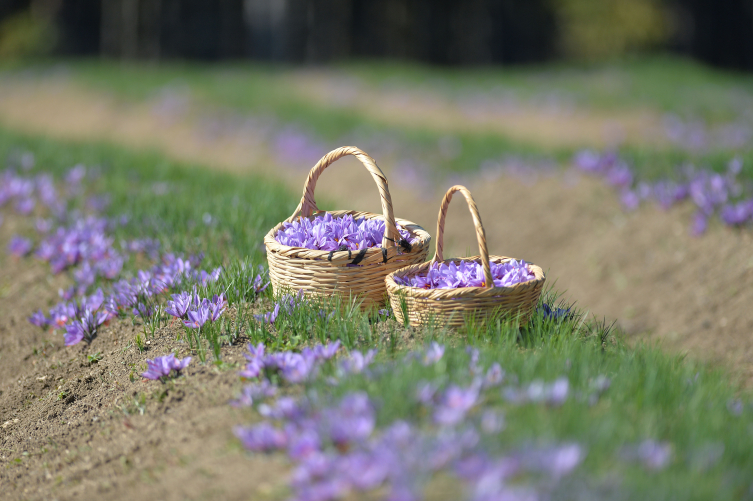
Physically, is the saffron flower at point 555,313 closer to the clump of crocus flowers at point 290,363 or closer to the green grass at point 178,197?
the clump of crocus flowers at point 290,363

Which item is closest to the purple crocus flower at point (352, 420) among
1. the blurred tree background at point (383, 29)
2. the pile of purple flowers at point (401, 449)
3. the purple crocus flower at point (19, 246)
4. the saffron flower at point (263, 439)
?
the pile of purple flowers at point (401, 449)

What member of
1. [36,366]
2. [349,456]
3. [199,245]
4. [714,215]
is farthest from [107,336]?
[714,215]

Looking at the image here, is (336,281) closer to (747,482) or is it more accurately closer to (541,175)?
(747,482)

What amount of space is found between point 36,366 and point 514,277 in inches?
92.3

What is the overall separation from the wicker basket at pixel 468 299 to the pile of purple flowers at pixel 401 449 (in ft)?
1.43

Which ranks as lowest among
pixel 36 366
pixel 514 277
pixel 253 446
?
pixel 36 366

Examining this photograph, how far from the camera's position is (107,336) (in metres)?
2.99

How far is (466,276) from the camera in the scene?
8.40ft

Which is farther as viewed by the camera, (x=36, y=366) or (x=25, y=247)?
(x=25, y=247)

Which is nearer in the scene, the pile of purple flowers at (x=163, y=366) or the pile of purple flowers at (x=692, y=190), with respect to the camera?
the pile of purple flowers at (x=163, y=366)

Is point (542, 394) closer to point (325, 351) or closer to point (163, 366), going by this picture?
point (325, 351)

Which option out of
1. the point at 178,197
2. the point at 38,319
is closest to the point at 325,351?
the point at 38,319

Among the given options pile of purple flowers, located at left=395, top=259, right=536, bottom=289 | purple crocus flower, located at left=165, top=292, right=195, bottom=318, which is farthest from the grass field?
purple crocus flower, located at left=165, top=292, right=195, bottom=318

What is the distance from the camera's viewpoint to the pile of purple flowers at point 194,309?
261cm
